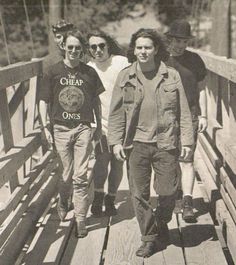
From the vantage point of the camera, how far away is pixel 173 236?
530cm

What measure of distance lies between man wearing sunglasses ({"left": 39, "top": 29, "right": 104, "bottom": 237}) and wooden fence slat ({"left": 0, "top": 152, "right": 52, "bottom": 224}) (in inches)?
15.5

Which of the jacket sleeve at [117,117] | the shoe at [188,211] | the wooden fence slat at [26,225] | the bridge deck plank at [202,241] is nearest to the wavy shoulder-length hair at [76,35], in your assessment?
the jacket sleeve at [117,117]

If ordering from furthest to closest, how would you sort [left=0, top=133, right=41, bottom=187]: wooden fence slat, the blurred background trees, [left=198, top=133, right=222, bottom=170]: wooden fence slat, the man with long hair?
the blurred background trees → [left=198, top=133, right=222, bottom=170]: wooden fence slat → the man with long hair → [left=0, top=133, right=41, bottom=187]: wooden fence slat

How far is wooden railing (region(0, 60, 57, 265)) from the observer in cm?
470

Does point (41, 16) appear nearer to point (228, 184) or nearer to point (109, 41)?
point (109, 41)

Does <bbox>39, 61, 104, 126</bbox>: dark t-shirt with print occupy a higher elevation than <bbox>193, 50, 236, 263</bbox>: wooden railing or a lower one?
higher

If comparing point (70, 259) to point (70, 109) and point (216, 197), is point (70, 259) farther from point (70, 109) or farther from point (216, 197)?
point (216, 197)

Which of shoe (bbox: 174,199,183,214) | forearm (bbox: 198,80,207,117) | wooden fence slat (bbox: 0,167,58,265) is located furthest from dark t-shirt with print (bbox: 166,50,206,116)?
wooden fence slat (bbox: 0,167,58,265)

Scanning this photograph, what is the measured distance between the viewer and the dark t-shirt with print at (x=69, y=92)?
527cm

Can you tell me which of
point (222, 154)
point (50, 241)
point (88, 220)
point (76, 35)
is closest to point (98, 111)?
point (76, 35)

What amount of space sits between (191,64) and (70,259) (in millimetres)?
2040

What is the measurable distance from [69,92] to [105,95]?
0.62 m

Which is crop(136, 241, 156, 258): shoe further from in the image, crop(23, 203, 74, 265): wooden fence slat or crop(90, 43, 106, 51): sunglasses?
crop(90, 43, 106, 51): sunglasses

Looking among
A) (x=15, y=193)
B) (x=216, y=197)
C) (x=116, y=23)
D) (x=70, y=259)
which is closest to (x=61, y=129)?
(x=15, y=193)
